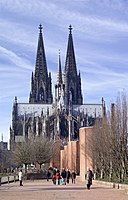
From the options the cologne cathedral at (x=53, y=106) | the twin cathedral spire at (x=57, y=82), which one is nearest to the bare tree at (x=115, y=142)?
the cologne cathedral at (x=53, y=106)

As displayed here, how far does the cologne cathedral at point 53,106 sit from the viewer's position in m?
120

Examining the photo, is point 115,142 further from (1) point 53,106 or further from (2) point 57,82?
(2) point 57,82

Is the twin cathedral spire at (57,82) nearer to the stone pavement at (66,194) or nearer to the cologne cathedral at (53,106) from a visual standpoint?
the cologne cathedral at (53,106)

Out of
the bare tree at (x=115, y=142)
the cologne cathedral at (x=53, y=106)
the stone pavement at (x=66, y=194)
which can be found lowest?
the stone pavement at (x=66, y=194)

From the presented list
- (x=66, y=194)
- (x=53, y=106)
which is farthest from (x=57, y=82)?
(x=66, y=194)

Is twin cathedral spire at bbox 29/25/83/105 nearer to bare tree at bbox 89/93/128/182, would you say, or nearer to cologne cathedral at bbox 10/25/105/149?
cologne cathedral at bbox 10/25/105/149

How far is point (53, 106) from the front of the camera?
12588 cm

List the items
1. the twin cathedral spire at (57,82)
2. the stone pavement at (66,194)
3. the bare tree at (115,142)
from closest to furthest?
1. the stone pavement at (66,194)
2. the bare tree at (115,142)
3. the twin cathedral spire at (57,82)

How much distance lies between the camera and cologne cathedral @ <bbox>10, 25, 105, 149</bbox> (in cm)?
12000

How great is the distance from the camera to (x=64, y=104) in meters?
127

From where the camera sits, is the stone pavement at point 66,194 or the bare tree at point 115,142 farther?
the bare tree at point 115,142

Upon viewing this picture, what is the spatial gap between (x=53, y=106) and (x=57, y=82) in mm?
10586

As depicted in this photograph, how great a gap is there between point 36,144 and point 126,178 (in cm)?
4246

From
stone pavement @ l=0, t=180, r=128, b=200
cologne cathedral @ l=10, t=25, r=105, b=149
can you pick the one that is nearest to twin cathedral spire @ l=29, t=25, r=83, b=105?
cologne cathedral @ l=10, t=25, r=105, b=149
